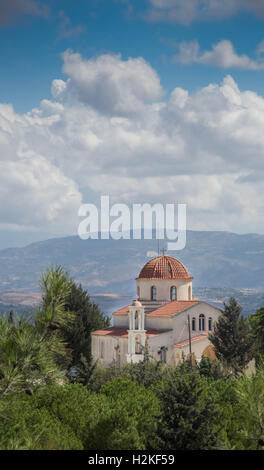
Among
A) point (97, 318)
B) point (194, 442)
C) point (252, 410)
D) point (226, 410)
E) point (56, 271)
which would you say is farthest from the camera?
point (97, 318)

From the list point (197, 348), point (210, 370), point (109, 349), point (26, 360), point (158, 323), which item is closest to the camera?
point (26, 360)

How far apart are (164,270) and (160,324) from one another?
23.6ft

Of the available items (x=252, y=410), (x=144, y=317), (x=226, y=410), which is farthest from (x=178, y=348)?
(x=252, y=410)

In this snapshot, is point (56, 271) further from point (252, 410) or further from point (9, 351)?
point (252, 410)

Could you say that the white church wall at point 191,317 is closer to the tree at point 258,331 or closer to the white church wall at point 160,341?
the white church wall at point 160,341

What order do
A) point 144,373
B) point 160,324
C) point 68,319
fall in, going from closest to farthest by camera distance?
point 68,319
point 144,373
point 160,324

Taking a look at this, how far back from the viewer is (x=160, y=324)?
63.8 meters

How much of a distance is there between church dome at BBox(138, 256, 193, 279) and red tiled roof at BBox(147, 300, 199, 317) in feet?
11.2

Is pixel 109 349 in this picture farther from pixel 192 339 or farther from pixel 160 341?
pixel 192 339

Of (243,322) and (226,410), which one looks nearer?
(226,410)

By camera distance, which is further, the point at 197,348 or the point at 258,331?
the point at 258,331

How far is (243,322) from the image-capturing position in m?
60.2

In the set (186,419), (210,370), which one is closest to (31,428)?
(186,419)
